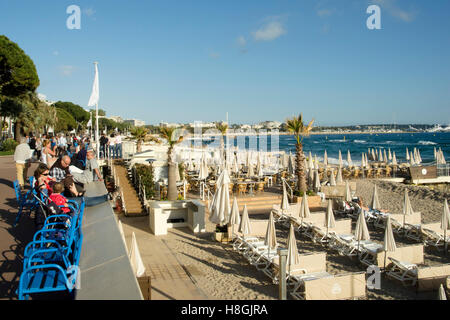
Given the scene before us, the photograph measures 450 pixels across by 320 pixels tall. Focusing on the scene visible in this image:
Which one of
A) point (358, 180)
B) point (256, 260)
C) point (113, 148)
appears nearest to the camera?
point (256, 260)

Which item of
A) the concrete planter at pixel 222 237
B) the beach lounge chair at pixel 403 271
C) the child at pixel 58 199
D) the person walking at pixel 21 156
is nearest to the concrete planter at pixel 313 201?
the concrete planter at pixel 222 237

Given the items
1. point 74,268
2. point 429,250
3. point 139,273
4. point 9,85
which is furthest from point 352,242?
point 9,85

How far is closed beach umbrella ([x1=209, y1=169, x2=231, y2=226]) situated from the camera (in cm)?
1188

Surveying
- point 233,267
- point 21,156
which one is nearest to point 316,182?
point 233,267

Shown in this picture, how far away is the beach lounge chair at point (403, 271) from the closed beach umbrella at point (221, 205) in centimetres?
511

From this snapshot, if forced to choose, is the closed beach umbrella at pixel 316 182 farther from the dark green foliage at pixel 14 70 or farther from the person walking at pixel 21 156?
the dark green foliage at pixel 14 70

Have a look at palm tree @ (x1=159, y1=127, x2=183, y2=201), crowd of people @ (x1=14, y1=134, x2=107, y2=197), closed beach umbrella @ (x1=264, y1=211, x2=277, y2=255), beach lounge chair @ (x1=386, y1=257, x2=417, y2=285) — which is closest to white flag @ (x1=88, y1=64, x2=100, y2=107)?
palm tree @ (x1=159, y1=127, x2=183, y2=201)

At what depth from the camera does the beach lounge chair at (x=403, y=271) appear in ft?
30.1

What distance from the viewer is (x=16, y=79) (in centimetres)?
3047

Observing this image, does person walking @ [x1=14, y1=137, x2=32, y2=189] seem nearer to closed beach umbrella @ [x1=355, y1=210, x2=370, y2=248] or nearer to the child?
the child

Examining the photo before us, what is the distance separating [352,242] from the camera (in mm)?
11430

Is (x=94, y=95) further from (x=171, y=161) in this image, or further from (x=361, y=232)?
(x=361, y=232)
